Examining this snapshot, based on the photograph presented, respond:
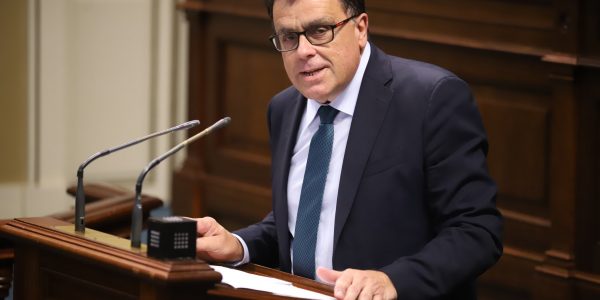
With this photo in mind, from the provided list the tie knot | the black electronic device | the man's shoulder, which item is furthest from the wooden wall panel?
the black electronic device

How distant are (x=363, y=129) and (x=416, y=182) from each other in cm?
18

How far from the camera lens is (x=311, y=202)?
2732mm

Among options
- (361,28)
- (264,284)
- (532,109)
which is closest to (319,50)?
(361,28)

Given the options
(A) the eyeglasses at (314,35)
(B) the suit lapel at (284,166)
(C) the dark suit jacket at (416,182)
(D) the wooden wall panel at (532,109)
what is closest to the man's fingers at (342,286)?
(C) the dark suit jacket at (416,182)

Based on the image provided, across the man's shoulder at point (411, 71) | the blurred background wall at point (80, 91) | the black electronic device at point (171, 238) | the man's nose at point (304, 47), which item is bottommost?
the blurred background wall at point (80, 91)

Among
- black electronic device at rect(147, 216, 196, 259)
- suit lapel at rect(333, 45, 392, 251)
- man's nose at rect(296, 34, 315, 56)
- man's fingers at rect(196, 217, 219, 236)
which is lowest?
man's fingers at rect(196, 217, 219, 236)

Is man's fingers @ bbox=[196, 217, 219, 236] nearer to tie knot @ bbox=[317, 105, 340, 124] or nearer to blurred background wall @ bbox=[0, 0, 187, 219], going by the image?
tie knot @ bbox=[317, 105, 340, 124]

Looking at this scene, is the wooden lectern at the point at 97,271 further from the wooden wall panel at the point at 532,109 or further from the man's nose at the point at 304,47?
the wooden wall panel at the point at 532,109

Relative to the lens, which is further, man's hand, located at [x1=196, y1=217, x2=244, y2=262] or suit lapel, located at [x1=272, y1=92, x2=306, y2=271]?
suit lapel, located at [x1=272, y1=92, x2=306, y2=271]

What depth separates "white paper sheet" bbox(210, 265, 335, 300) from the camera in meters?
2.29

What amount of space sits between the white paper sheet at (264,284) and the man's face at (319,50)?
→ 0.52 meters

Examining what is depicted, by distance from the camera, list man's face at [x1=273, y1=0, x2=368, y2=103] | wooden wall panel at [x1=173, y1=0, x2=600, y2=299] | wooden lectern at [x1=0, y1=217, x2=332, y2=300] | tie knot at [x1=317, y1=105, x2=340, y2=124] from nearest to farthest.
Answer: wooden lectern at [x1=0, y1=217, x2=332, y2=300]
man's face at [x1=273, y1=0, x2=368, y2=103]
tie knot at [x1=317, y1=105, x2=340, y2=124]
wooden wall panel at [x1=173, y1=0, x2=600, y2=299]

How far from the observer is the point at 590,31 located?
165 inches

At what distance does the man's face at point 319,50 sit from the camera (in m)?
2.67
